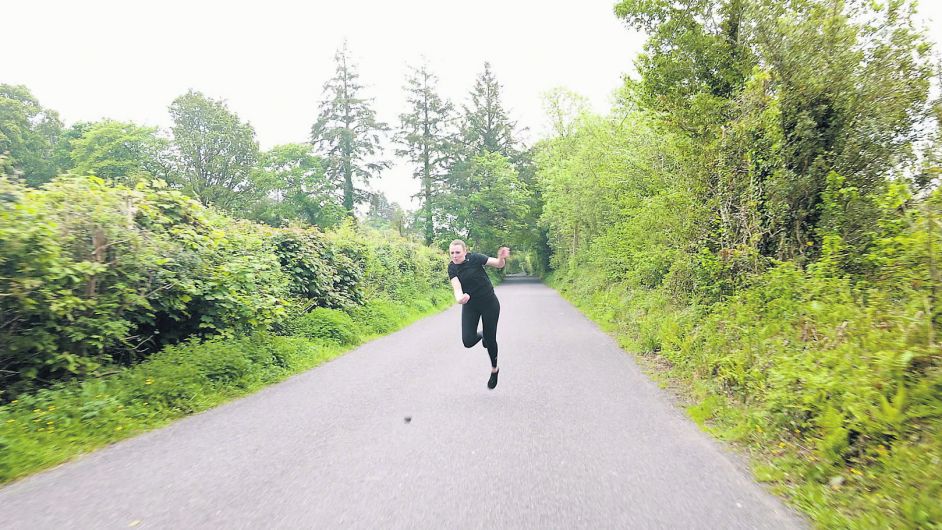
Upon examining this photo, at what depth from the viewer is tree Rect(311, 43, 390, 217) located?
3803 centimetres

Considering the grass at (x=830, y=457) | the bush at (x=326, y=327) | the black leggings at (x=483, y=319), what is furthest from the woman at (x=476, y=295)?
the bush at (x=326, y=327)

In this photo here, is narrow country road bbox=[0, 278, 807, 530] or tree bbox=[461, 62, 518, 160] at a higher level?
tree bbox=[461, 62, 518, 160]

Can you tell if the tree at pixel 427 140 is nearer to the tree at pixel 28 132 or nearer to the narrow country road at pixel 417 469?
the tree at pixel 28 132

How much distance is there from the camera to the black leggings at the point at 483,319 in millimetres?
6609

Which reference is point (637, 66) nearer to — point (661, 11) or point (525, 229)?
point (661, 11)

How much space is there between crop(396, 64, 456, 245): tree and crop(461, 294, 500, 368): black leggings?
113 ft

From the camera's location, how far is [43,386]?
16.3 feet

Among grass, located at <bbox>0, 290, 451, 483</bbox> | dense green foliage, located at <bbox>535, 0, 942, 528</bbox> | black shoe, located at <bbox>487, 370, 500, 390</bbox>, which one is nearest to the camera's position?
dense green foliage, located at <bbox>535, 0, 942, 528</bbox>

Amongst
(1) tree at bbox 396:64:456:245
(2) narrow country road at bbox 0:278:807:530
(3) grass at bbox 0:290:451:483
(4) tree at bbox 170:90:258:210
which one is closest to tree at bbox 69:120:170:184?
(4) tree at bbox 170:90:258:210

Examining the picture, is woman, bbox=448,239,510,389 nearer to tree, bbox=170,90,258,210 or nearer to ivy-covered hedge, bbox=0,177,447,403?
ivy-covered hedge, bbox=0,177,447,403

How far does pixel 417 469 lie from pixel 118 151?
3877 cm

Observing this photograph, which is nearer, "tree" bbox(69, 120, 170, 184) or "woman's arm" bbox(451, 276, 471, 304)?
"woman's arm" bbox(451, 276, 471, 304)

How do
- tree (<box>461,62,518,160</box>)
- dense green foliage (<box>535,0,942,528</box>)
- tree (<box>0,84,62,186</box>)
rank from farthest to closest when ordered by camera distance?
tree (<box>461,62,518,160</box>) → tree (<box>0,84,62,186</box>) → dense green foliage (<box>535,0,942,528</box>)

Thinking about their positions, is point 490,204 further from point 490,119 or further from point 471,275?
point 471,275
